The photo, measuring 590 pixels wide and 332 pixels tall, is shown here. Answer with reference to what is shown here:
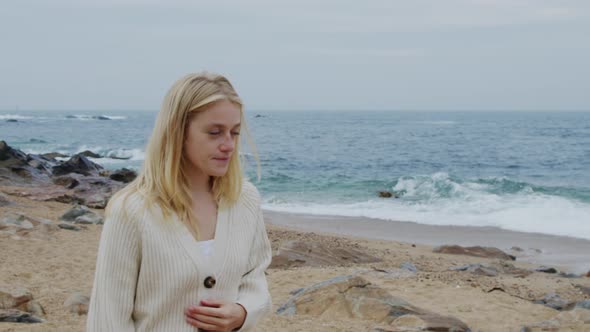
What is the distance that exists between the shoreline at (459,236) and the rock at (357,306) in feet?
19.6

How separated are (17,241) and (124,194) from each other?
8.74 metres

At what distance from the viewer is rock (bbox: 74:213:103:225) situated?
42.7ft

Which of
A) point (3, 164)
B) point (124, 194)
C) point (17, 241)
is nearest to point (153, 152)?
point (124, 194)

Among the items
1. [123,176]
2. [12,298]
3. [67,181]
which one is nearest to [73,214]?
[12,298]

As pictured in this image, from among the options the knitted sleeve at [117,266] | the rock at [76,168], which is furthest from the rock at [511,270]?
the rock at [76,168]

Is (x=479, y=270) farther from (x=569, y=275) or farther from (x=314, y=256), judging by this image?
(x=314, y=256)

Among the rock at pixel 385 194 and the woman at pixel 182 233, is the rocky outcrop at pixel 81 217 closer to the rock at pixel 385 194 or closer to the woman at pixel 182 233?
the woman at pixel 182 233

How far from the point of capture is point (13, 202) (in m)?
14.6

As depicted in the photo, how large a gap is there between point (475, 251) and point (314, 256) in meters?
3.82

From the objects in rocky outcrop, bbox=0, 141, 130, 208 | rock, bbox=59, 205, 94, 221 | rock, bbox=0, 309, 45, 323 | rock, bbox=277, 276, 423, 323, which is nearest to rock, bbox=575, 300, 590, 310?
rock, bbox=277, 276, 423, 323

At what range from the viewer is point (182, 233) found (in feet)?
7.63

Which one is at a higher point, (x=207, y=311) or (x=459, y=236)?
(x=207, y=311)

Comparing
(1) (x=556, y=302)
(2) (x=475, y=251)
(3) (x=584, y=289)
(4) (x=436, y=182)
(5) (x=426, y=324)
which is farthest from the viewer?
(4) (x=436, y=182)

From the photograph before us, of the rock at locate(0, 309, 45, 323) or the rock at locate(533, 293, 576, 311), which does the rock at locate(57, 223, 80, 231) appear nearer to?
the rock at locate(0, 309, 45, 323)
